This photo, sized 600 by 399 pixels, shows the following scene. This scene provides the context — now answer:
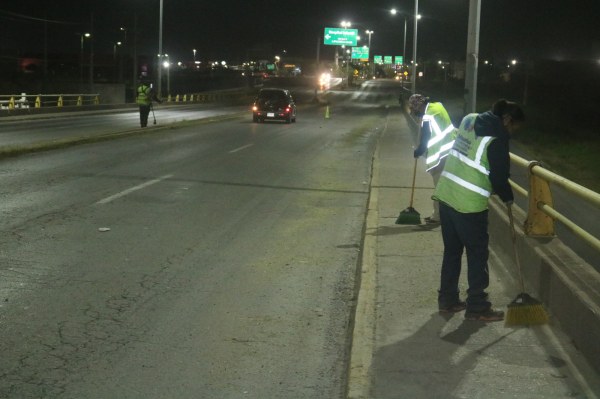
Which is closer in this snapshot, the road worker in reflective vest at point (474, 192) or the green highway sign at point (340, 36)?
the road worker in reflective vest at point (474, 192)

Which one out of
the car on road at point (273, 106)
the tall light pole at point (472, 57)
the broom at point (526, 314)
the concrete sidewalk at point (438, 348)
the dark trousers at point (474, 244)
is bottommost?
the concrete sidewalk at point (438, 348)

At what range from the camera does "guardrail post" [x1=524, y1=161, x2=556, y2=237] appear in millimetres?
7051

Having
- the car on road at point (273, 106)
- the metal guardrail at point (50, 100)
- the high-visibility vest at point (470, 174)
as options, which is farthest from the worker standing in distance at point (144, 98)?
the high-visibility vest at point (470, 174)

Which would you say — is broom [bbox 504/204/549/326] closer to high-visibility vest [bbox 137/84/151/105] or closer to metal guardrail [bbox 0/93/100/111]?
high-visibility vest [bbox 137/84/151/105]

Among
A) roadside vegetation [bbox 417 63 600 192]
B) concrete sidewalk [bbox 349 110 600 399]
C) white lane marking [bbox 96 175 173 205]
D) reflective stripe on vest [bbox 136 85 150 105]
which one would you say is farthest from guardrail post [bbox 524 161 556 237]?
reflective stripe on vest [bbox 136 85 150 105]

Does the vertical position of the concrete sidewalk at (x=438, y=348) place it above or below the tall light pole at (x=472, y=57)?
below

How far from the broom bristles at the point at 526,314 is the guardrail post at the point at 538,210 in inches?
53.0

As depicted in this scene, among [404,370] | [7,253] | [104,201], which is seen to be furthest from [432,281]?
[104,201]

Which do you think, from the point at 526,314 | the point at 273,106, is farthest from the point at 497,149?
the point at 273,106

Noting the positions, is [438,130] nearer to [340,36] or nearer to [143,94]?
[143,94]

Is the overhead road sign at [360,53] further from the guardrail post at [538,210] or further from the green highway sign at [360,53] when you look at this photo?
the guardrail post at [538,210]

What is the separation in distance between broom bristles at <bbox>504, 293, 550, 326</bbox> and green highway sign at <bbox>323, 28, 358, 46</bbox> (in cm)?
10188

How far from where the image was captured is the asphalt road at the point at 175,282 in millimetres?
5145

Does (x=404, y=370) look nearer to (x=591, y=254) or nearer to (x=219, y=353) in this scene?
(x=219, y=353)
